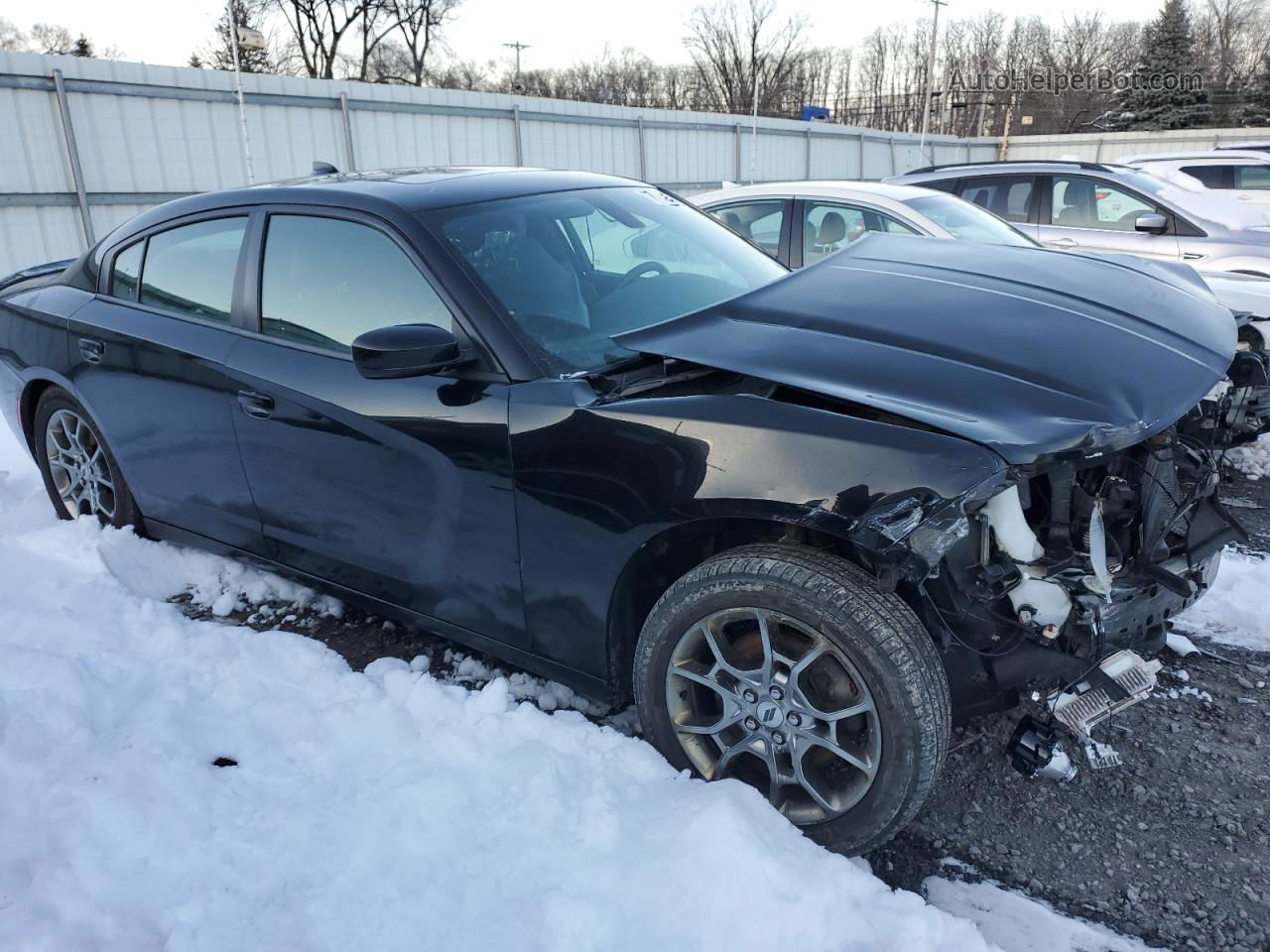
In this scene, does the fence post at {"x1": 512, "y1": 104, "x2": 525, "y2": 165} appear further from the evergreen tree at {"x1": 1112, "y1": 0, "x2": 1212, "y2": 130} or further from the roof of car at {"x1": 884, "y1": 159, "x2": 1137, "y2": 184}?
the evergreen tree at {"x1": 1112, "y1": 0, "x2": 1212, "y2": 130}

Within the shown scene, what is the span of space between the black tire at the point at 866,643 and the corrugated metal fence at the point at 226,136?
8.98 metres

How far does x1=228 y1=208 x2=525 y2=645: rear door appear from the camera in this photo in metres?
2.63

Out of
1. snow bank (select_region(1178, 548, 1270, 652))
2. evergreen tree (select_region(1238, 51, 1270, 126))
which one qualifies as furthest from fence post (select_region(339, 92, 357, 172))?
evergreen tree (select_region(1238, 51, 1270, 126))

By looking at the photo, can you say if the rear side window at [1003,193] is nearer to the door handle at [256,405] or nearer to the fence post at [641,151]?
the door handle at [256,405]

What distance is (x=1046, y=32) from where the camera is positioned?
62.0 meters

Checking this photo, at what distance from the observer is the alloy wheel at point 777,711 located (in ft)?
7.20

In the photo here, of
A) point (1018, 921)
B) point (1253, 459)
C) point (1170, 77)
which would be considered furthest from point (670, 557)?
point (1170, 77)

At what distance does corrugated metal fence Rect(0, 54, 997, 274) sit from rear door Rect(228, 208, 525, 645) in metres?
7.58

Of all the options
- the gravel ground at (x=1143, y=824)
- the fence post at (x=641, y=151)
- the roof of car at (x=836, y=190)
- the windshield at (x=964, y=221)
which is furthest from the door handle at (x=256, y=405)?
the fence post at (x=641, y=151)

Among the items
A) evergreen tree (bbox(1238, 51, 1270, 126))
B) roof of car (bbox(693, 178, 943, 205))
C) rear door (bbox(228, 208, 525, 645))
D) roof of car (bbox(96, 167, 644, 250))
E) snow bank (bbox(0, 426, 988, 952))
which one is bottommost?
snow bank (bbox(0, 426, 988, 952))

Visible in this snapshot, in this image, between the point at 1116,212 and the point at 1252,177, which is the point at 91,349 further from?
the point at 1252,177

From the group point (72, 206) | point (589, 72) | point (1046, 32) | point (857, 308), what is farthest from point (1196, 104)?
point (857, 308)

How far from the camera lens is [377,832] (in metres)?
2.27

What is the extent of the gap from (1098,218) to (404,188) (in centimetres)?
755
